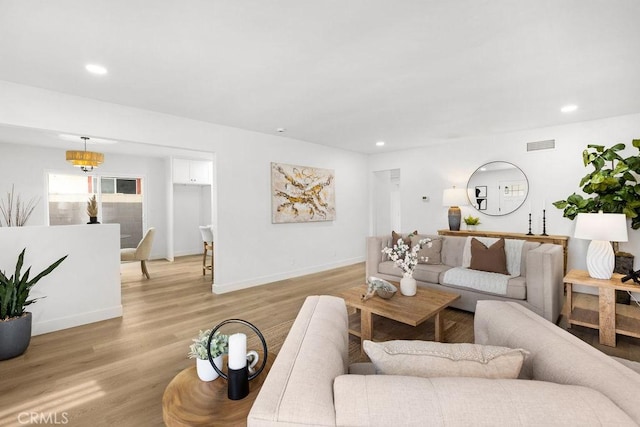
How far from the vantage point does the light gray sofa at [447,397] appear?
70 cm

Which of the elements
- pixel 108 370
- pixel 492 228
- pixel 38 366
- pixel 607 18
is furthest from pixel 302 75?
pixel 492 228

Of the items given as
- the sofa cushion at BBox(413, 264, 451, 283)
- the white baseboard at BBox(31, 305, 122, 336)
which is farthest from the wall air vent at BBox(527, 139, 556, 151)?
the white baseboard at BBox(31, 305, 122, 336)


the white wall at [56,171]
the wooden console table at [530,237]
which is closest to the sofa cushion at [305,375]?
the wooden console table at [530,237]

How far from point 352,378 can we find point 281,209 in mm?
4285

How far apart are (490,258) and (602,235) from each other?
1037mm

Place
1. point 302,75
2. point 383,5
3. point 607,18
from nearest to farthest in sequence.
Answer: point 383,5 → point 607,18 → point 302,75

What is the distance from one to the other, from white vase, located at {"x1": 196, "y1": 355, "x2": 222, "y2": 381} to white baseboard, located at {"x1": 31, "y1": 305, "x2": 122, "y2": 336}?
2777 mm

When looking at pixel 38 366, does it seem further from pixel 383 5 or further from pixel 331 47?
pixel 383 5

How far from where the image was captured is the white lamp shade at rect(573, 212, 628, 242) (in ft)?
8.66

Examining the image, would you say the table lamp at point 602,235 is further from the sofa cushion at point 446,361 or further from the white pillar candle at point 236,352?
the white pillar candle at point 236,352

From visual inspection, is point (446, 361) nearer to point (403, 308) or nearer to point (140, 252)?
point (403, 308)

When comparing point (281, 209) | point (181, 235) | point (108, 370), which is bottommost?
point (108, 370)

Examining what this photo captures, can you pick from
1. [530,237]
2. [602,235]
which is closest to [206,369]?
[602,235]

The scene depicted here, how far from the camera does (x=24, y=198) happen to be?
5402mm
